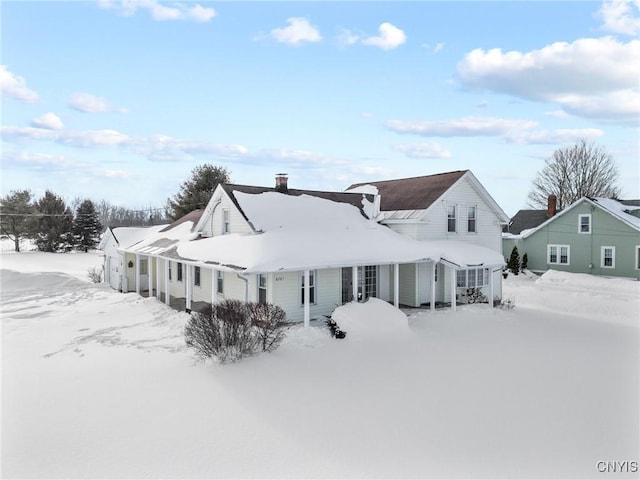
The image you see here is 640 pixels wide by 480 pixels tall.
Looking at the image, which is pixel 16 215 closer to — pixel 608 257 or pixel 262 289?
pixel 262 289

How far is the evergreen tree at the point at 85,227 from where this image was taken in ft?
181

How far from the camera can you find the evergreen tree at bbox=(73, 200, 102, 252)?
5509 centimetres

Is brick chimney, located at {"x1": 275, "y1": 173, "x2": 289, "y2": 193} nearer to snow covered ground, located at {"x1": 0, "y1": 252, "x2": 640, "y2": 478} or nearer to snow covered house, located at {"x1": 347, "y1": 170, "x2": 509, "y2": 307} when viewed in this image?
snow covered house, located at {"x1": 347, "y1": 170, "x2": 509, "y2": 307}

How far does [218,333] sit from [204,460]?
428 centimetres

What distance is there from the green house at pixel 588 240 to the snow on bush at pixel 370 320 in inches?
848

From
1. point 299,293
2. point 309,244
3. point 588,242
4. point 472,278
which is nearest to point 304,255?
point 309,244

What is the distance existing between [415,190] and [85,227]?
48.9m

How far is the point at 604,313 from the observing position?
1930cm

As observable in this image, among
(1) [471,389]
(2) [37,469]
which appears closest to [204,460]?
(2) [37,469]

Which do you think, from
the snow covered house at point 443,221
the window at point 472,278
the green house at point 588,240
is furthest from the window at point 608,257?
the window at point 472,278

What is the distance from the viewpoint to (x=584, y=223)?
98.6 feet

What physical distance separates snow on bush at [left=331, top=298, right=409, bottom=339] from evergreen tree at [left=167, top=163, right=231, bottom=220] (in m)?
30.0

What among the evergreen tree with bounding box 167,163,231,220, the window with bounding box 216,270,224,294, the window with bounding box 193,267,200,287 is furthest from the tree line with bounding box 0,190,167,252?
the window with bounding box 216,270,224,294

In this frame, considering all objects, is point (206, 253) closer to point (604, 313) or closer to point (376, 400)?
point (376, 400)
